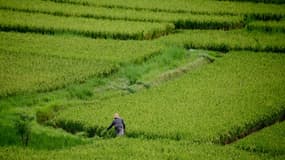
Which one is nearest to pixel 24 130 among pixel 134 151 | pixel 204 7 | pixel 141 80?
pixel 134 151

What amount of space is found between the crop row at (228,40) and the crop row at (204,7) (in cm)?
253

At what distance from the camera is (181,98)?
66.3 feet

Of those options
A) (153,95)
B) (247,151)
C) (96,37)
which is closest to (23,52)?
(96,37)

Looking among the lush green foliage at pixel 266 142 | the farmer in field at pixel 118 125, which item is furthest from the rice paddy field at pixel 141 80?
the farmer in field at pixel 118 125

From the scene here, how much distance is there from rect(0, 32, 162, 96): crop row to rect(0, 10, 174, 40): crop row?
82 centimetres

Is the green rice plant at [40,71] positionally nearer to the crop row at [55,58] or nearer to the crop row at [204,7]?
the crop row at [55,58]

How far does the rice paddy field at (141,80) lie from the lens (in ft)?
56.3

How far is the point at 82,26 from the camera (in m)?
27.8

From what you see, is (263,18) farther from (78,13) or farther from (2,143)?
(2,143)

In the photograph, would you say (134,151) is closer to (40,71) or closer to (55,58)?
(40,71)

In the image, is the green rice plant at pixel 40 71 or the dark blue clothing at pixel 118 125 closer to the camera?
the dark blue clothing at pixel 118 125

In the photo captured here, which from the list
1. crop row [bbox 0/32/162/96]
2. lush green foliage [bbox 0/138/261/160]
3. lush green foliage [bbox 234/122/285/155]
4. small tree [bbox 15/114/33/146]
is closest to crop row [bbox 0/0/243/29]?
crop row [bbox 0/32/162/96]

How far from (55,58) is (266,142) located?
8833 millimetres

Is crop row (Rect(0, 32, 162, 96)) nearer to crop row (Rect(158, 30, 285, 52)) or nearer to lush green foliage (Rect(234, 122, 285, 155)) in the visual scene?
crop row (Rect(158, 30, 285, 52))
